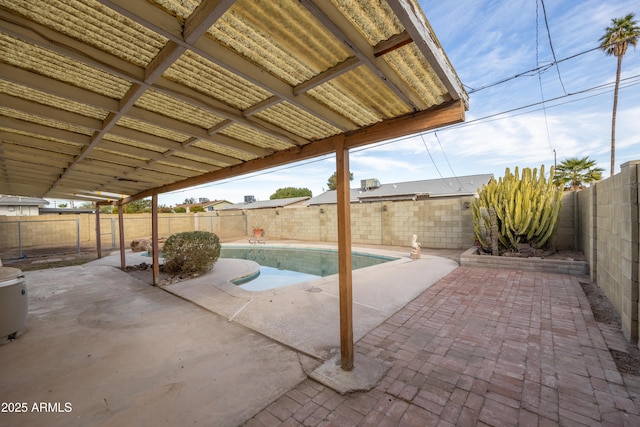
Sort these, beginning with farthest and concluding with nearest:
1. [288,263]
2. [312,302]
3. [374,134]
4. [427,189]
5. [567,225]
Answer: [427,189], [288,263], [567,225], [312,302], [374,134]

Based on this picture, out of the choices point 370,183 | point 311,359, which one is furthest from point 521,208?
point 370,183

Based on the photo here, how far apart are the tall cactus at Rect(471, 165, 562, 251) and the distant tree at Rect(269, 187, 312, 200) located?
3779 centimetres

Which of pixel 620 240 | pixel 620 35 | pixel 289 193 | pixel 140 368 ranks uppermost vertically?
pixel 620 35

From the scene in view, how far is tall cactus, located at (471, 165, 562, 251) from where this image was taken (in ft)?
23.3

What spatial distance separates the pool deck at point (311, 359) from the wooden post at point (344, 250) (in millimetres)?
354

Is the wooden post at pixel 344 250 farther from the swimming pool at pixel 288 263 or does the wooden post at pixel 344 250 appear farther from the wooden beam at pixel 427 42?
the swimming pool at pixel 288 263

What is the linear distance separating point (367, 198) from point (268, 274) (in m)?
8.91

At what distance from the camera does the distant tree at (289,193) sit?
4450 centimetres

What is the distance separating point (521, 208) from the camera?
23.6 ft

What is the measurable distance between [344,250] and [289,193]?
140 feet

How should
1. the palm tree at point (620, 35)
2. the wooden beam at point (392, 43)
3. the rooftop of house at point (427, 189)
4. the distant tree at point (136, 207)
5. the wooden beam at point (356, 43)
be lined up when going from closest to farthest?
the wooden beam at point (356, 43)
the wooden beam at point (392, 43)
the rooftop of house at point (427, 189)
the palm tree at point (620, 35)
the distant tree at point (136, 207)

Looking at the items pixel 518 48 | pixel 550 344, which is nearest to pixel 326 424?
pixel 550 344

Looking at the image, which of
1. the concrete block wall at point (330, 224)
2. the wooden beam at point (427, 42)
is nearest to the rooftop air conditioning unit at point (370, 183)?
the concrete block wall at point (330, 224)

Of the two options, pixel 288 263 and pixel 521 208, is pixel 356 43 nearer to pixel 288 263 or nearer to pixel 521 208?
pixel 521 208
